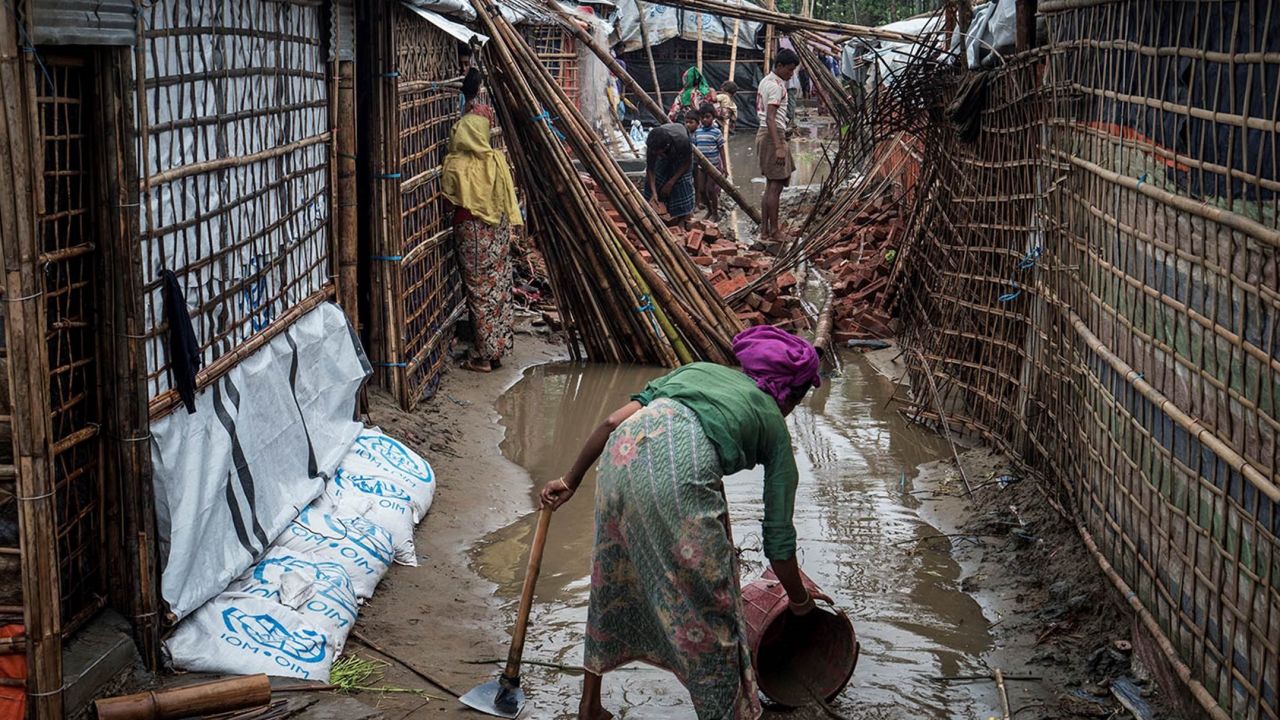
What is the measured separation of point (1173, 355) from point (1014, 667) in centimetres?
138

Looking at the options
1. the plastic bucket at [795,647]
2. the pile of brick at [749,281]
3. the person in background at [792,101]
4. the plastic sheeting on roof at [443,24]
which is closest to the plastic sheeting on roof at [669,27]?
the person in background at [792,101]

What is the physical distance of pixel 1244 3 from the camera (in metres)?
3.52

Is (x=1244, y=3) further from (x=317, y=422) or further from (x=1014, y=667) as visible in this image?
(x=317, y=422)

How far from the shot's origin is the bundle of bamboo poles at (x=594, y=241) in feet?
28.7

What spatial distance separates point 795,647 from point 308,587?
5.89 ft

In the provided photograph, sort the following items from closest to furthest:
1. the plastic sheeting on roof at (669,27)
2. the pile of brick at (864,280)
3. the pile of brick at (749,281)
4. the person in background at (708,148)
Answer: the pile of brick at (864,280) < the pile of brick at (749,281) < the person in background at (708,148) < the plastic sheeting on roof at (669,27)

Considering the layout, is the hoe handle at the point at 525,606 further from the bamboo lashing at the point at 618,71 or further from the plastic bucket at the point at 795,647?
the bamboo lashing at the point at 618,71

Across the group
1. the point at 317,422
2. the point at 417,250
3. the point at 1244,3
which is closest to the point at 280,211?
the point at 317,422

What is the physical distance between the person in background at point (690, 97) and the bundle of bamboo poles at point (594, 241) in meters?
7.15

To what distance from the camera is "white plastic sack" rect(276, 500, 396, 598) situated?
514 centimetres

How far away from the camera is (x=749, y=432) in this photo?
373 cm

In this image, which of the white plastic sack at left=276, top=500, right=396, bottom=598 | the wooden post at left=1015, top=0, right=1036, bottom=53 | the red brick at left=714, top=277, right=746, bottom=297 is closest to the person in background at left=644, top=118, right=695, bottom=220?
the red brick at left=714, top=277, right=746, bottom=297

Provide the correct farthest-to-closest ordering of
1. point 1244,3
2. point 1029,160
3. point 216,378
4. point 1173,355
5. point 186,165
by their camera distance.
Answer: point 1029,160
point 216,378
point 186,165
point 1173,355
point 1244,3

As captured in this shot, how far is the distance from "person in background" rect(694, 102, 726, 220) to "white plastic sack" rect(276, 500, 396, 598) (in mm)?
10940
